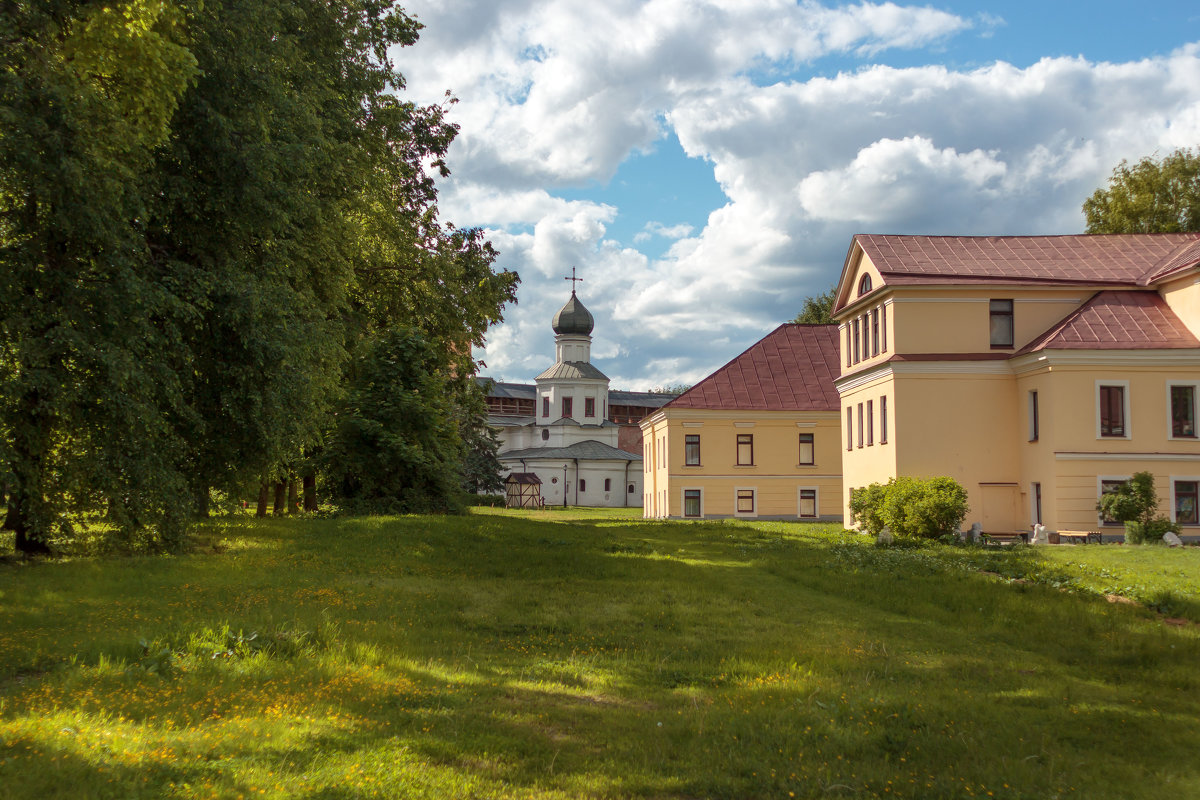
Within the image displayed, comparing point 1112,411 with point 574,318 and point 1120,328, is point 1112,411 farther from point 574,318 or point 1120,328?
point 574,318

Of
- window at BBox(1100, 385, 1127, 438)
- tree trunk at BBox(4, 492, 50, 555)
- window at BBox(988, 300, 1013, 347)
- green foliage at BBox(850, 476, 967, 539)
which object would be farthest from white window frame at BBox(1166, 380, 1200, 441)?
tree trunk at BBox(4, 492, 50, 555)

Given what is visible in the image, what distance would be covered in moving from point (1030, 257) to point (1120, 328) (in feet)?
18.3

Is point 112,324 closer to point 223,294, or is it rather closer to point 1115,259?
point 223,294

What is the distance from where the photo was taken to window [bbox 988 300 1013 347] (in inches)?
1250

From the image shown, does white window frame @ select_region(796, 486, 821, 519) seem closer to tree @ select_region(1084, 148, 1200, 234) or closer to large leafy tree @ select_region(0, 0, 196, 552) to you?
tree @ select_region(1084, 148, 1200, 234)

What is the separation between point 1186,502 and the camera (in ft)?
91.4

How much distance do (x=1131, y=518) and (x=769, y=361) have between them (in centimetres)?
2550

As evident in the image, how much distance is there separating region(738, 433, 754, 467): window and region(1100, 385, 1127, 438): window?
21694mm

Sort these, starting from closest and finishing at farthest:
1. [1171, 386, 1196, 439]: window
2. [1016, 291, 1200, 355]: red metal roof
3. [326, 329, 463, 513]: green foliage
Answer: [1171, 386, 1196, 439]: window → [1016, 291, 1200, 355]: red metal roof → [326, 329, 463, 513]: green foliage

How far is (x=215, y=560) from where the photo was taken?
18125 millimetres

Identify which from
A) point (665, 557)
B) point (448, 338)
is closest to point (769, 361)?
point (448, 338)

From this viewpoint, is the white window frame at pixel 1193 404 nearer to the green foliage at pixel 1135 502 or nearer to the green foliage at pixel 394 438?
the green foliage at pixel 1135 502

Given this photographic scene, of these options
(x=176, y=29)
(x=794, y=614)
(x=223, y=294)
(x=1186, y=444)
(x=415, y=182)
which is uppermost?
(x=415, y=182)

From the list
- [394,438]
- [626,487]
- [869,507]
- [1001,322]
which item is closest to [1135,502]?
[1001,322]
